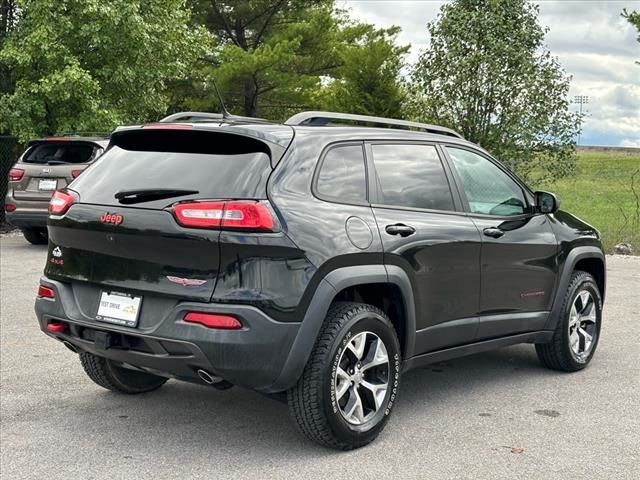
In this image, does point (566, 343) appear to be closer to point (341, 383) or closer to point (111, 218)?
point (341, 383)

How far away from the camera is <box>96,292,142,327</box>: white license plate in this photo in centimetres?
419

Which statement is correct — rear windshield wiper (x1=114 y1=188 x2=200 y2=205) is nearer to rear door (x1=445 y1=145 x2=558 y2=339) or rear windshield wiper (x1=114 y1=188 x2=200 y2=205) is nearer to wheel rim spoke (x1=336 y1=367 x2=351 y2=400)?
wheel rim spoke (x1=336 y1=367 x2=351 y2=400)

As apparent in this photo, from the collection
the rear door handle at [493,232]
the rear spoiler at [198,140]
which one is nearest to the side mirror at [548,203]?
the rear door handle at [493,232]

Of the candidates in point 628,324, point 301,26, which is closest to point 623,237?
point 628,324

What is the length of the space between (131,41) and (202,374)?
14.3 metres

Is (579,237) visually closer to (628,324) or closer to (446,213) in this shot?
(446,213)

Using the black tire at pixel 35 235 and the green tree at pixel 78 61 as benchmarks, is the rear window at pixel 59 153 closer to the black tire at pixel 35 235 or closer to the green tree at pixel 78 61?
the black tire at pixel 35 235

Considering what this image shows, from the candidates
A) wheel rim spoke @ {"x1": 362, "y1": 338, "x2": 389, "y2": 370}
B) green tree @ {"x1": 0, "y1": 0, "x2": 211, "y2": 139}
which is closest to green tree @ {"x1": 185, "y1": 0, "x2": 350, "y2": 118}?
green tree @ {"x1": 0, "y1": 0, "x2": 211, "y2": 139}

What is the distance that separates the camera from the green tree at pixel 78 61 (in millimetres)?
16141

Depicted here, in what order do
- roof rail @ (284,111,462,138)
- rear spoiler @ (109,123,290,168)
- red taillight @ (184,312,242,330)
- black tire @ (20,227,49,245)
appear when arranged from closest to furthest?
red taillight @ (184,312,242,330) < rear spoiler @ (109,123,290,168) < roof rail @ (284,111,462,138) < black tire @ (20,227,49,245)

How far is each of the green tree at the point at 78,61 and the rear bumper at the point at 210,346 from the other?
12.7 metres

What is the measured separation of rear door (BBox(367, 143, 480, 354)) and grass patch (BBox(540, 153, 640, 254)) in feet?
4.42

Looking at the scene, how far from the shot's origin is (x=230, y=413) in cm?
506

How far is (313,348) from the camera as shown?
13.8 feet
